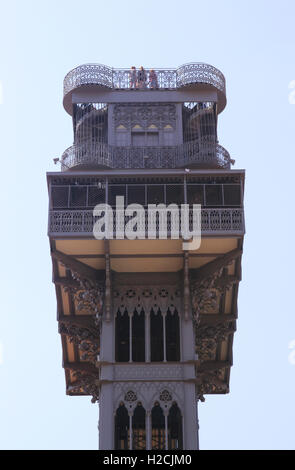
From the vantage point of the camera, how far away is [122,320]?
44562 millimetres

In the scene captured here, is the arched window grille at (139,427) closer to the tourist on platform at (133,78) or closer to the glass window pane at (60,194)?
the glass window pane at (60,194)

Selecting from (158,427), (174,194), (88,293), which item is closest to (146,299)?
(88,293)

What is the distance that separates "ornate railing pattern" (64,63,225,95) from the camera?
49.0 metres

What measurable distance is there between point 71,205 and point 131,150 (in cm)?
379

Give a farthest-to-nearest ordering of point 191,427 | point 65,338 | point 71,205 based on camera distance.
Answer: point 65,338 < point 71,205 < point 191,427

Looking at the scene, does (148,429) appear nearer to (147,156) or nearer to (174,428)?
(174,428)

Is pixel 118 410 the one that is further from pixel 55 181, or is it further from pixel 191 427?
pixel 55 181

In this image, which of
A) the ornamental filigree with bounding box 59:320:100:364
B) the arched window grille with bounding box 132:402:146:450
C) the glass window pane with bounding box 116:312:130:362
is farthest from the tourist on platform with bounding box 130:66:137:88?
the arched window grille with bounding box 132:402:146:450

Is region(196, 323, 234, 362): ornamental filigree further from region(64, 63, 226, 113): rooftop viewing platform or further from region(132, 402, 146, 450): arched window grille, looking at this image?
region(64, 63, 226, 113): rooftop viewing platform

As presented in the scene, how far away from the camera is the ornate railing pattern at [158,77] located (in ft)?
161

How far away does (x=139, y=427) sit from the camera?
139 feet

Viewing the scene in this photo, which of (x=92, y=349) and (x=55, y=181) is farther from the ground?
(x=55, y=181)

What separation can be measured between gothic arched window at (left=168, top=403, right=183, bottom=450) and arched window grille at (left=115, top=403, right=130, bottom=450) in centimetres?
148
